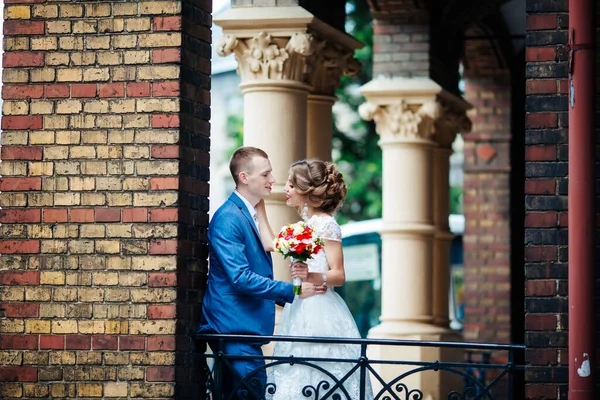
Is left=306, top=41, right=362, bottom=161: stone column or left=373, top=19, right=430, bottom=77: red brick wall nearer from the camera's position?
left=306, top=41, right=362, bottom=161: stone column

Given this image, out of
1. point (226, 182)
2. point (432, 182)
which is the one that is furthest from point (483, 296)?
point (226, 182)

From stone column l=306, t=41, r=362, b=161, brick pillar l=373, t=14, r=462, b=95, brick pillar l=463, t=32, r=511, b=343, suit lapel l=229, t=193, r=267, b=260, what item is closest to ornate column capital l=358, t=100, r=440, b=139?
brick pillar l=373, t=14, r=462, b=95

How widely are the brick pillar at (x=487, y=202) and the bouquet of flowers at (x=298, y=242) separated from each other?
33.2 ft

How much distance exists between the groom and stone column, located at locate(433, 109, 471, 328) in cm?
668

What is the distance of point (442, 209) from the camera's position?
45.3 feet

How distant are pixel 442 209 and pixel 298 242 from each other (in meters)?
7.69

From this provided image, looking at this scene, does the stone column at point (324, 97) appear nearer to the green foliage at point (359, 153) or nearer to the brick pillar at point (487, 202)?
the brick pillar at point (487, 202)

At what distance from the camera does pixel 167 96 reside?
6.47 meters

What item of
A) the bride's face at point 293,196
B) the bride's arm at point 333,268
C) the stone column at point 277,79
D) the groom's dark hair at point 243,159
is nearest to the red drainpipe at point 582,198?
the bride's arm at point 333,268

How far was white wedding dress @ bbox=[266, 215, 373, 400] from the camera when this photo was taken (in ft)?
21.8

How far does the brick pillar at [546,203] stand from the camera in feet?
19.7

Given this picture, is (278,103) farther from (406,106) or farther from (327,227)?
(406,106)

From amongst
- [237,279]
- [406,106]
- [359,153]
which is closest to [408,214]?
[406,106]

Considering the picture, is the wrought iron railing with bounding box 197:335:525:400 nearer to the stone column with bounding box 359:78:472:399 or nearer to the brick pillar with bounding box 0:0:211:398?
the brick pillar with bounding box 0:0:211:398
